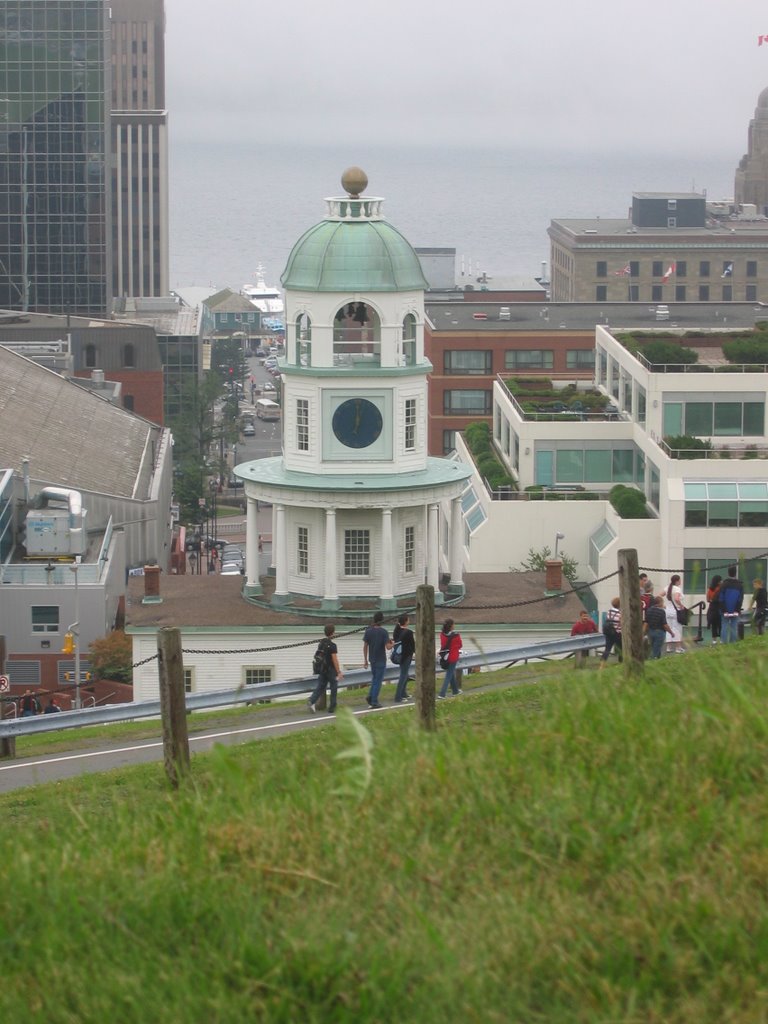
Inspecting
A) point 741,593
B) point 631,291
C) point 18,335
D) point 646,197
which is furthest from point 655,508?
point 646,197

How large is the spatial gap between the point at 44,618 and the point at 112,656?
6995 mm

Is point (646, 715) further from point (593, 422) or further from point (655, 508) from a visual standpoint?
point (593, 422)

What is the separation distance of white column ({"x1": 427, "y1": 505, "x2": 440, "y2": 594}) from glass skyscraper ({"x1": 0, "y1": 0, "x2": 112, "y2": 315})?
10382 cm

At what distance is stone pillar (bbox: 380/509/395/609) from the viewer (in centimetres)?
4328

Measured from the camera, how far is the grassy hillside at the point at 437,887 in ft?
28.7

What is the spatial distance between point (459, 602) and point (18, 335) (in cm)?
7751

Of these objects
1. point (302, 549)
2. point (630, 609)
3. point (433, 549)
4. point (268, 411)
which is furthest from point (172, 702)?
point (268, 411)

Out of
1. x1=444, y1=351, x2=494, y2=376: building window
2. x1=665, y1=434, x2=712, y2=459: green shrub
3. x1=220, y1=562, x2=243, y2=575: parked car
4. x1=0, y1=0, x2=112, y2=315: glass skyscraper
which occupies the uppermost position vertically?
x1=0, y1=0, x2=112, y2=315: glass skyscraper

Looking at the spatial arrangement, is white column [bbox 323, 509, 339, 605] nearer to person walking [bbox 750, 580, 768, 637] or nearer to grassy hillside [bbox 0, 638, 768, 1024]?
person walking [bbox 750, 580, 768, 637]

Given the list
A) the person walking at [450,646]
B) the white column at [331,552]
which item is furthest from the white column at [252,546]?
the person walking at [450,646]

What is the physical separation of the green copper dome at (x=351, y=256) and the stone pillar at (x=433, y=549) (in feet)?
16.3

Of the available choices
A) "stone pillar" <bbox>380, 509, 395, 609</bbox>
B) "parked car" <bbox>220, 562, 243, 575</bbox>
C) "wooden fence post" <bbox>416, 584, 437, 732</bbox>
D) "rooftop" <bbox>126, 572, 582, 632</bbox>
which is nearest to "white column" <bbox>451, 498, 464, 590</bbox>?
"rooftop" <bbox>126, 572, 582, 632</bbox>

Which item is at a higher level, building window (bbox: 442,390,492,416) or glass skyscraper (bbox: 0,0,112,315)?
glass skyscraper (bbox: 0,0,112,315)

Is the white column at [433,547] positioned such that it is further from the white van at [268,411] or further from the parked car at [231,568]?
the white van at [268,411]
